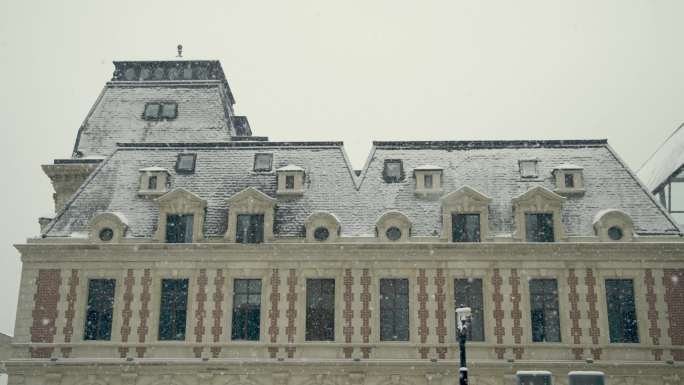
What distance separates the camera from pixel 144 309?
34.5 meters

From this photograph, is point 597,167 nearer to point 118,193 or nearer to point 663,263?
point 663,263

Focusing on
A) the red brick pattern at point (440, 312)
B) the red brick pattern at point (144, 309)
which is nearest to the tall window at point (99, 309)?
the red brick pattern at point (144, 309)

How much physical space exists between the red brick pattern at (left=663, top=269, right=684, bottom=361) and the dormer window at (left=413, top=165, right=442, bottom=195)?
10882 mm

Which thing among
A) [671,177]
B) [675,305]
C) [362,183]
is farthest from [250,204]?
[671,177]

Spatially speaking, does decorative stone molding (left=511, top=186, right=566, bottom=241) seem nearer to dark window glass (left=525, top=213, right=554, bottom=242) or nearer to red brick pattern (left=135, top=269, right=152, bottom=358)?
dark window glass (left=525, top=213, right=554, bottom=242)

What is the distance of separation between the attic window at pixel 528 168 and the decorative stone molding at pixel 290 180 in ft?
35.3

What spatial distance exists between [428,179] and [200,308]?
12.4 metres

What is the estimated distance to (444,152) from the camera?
39.3 m

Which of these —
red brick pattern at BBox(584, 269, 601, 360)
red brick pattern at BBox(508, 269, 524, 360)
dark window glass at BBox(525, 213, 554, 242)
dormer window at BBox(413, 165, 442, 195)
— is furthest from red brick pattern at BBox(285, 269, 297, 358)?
red brick pattern at BBox(584, 269, 601, 360)

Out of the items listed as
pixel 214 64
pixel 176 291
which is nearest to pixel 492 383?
pixel 176 291

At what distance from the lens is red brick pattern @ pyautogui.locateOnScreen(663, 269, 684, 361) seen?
3297 cm

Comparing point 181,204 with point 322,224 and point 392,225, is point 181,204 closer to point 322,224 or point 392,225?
point 322,224

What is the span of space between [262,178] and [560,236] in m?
14.4

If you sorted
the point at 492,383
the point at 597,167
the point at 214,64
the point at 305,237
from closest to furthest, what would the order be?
the point at 492,383, the point at 305,237, the point at 597,167, the point at 214,64
